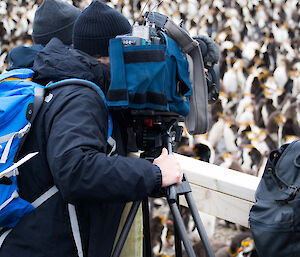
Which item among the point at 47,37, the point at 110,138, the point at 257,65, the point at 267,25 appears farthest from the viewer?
the point at 267,25

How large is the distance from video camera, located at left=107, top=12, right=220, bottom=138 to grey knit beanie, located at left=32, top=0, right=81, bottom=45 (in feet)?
1.85

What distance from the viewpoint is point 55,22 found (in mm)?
1407

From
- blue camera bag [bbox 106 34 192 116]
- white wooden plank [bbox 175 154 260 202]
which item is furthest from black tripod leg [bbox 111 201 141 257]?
white wooden plank [bbox 175 154 260 202]

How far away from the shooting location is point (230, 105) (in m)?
6.61

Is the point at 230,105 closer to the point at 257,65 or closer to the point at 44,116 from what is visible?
the point at 257,65

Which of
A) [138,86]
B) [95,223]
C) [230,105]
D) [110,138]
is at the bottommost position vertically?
[230,105]

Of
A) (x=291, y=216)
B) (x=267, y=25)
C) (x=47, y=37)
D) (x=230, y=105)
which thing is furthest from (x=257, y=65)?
(x=291, y=216)

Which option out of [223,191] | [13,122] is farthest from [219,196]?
[13,122]

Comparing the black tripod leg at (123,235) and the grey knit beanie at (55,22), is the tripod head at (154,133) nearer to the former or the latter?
the black tripod leg at (123,235)

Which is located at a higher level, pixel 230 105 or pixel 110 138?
pixel 110 138

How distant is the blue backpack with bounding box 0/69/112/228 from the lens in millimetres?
796

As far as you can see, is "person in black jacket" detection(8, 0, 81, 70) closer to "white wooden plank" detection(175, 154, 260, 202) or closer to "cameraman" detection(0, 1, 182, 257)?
"cameraman" detection(0, 1, 182, 257)

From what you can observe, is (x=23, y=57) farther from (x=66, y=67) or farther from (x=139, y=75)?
(x=139, y=75)

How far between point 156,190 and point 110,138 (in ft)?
0.45
